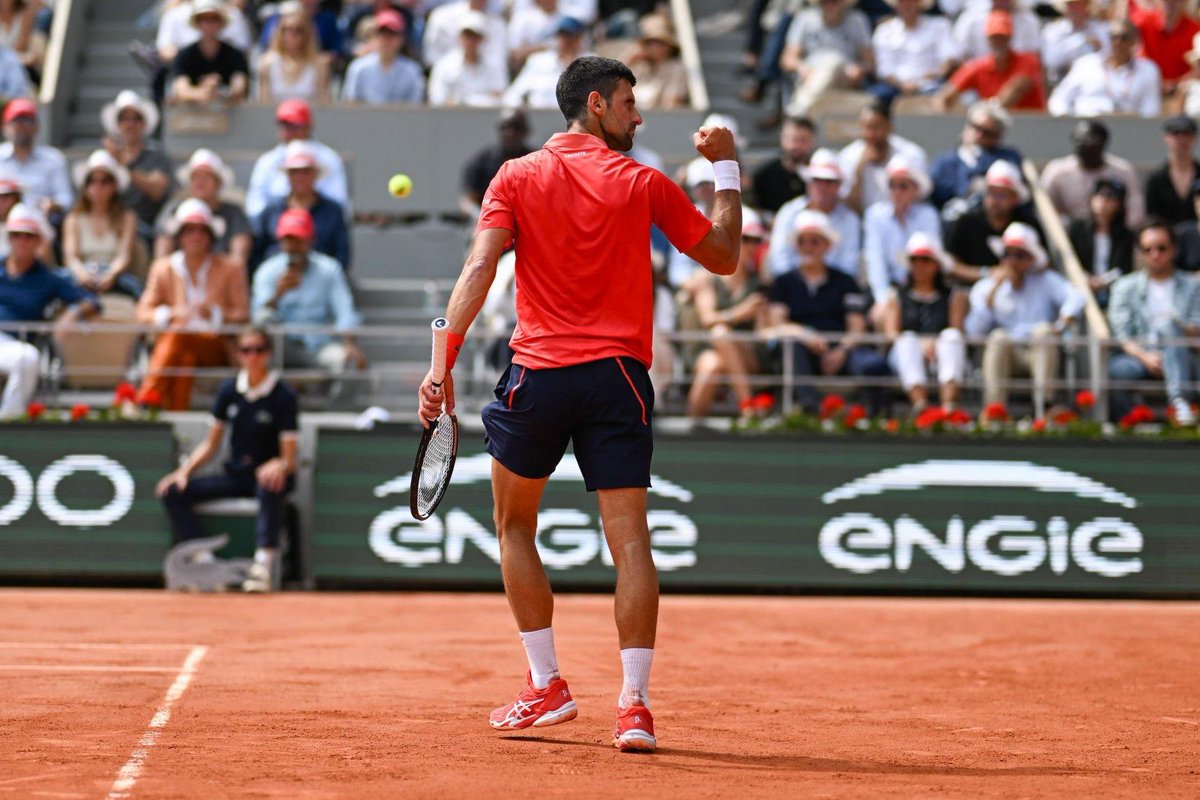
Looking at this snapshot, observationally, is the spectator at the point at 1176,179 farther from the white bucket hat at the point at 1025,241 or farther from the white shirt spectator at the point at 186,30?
the white shirt spectator at the point at 186,30

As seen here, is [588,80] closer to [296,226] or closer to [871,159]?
[296,226]

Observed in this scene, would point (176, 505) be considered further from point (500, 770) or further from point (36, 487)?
point (500, 770)

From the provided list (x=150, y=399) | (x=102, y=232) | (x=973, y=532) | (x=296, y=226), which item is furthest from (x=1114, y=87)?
(x=150, y=399)

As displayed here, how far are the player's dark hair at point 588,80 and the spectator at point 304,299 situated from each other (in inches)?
304

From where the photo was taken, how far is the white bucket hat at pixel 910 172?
14.9 meters

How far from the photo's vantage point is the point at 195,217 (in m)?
13.9

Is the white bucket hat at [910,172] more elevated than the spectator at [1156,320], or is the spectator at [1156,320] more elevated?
the white bucket hat at [910,172]

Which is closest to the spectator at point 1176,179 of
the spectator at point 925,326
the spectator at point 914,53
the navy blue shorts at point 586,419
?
the spectator at point 925,326

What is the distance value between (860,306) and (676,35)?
225 inches

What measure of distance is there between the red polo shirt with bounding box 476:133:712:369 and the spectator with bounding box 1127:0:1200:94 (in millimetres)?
13310

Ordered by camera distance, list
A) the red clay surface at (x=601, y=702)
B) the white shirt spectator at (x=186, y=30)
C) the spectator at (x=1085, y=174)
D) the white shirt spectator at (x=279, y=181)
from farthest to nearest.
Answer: the white shirt spectator at (x=186, y=30), the spectator at (x=1085, y=174), the white shirt spectator at (x=279, y=181), the red clay surface at (x=601, y=702)

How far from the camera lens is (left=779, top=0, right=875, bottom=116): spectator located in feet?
58.5

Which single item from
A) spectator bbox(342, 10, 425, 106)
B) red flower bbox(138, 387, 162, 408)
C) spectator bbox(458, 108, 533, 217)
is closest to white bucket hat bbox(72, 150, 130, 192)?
red flower bbox(138, 387, 162, 408)

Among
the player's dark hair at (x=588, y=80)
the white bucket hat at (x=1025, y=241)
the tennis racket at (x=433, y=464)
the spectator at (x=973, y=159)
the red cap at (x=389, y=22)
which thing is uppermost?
the red cap at (x=389, y=22)
